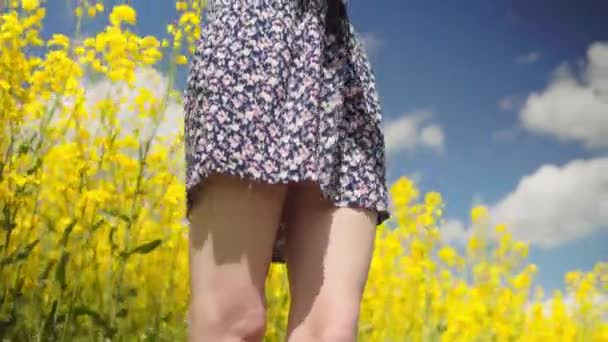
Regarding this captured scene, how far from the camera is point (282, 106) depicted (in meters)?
1.61

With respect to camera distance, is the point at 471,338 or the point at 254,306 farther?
the point at 471,338

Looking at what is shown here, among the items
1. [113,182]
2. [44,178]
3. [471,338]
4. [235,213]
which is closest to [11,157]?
[44,178]

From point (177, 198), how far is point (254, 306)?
4.43ft

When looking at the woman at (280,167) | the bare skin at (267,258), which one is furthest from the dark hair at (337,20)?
the bare skin at (267,258)

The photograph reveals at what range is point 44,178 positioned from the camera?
2.69 meters

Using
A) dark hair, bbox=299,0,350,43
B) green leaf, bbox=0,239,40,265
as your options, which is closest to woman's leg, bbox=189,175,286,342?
dark hair, bbox=299,0,350,43

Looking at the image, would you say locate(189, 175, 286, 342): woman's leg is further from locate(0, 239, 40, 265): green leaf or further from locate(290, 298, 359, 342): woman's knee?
locate(0, 239, 40, 265): green leaf

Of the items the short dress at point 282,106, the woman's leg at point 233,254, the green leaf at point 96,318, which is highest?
the short dress at point 282,106

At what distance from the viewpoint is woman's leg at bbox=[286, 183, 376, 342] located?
163 centimetres

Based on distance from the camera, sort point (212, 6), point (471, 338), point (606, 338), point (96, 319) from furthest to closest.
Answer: point (606, 338) → point (471, 338) → point (96, 319) → point (212, 6)

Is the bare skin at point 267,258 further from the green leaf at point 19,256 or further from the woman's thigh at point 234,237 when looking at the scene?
the green leaf at point 19,256

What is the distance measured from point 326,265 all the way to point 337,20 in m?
0.50

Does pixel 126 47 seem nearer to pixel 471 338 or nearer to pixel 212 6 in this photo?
pixel 212 6

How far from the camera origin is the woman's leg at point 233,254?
60.9 inches
